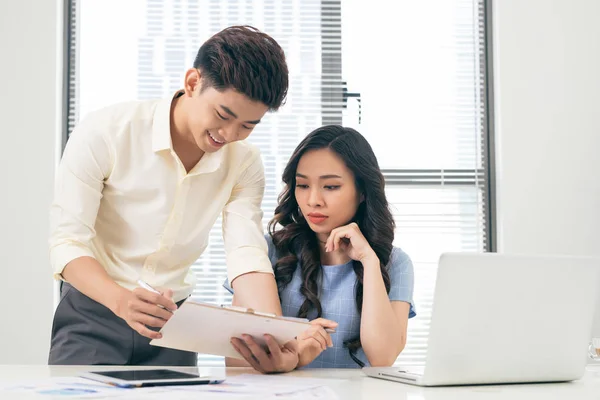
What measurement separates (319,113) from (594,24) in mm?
1416

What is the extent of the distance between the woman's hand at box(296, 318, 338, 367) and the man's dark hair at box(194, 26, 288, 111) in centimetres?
51

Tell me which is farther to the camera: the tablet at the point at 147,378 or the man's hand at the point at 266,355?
the man's hand at the point at 266,355

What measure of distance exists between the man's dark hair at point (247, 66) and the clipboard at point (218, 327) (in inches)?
20.9

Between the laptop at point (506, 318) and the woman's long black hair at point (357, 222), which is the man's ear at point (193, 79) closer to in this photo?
the woman's long black hair at point (357, 222)

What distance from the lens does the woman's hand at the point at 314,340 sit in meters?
1.43

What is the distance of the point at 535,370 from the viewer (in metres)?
1.21

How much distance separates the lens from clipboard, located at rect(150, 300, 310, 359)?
3.84 feet

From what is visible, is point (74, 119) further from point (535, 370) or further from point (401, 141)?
point (535, 370)

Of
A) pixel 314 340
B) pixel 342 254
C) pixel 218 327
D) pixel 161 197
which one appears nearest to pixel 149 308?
pixel 218 327

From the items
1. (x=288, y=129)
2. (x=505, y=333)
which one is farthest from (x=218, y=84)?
(x=288, y=129)

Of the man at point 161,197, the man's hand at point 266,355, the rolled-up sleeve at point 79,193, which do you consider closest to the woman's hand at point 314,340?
the man's hand at point 266,355

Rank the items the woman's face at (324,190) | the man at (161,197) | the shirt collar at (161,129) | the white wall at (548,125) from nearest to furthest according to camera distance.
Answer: the man at (161,197) → the shirt collar at (161,129) → the woman's face at (324,190) → the white wall at (548,125)

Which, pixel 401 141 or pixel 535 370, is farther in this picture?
pixel 401 141

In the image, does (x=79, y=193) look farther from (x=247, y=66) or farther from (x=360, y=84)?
(x=360, y=84)
